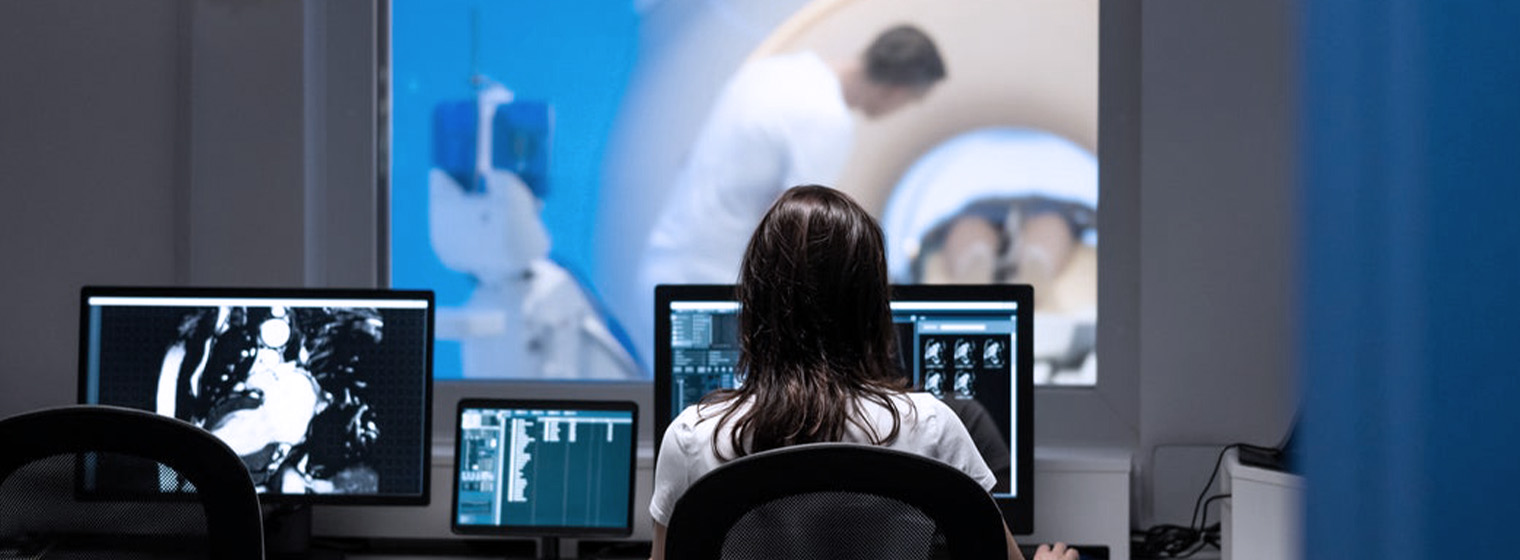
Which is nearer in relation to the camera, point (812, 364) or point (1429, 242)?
point (1429, 242)

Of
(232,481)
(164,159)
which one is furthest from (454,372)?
(232,481)

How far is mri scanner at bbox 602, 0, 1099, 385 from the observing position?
2637mm

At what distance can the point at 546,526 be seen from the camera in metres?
2.34

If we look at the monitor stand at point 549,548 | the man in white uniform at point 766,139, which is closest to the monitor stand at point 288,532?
the monitor stand at point 549,548

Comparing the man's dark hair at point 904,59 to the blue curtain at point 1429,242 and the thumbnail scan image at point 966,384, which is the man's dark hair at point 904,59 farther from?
the blue curtain at point 1429,242

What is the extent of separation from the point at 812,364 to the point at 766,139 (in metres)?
1.08

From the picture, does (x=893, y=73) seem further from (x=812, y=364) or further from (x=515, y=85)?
(x=812, y=364)

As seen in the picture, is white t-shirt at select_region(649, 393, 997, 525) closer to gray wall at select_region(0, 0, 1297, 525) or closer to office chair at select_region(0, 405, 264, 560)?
office chair at select_region(0, 405, 264, 560)

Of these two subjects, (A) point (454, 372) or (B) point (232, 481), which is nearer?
(B) point (232, 481)

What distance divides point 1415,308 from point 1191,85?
2277 mm

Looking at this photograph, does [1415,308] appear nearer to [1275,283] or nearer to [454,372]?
[1275,283]

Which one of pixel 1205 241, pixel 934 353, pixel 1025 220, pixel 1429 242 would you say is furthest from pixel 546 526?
pixel 1429 242

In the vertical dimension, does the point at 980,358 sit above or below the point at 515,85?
below

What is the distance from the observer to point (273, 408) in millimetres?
2383
